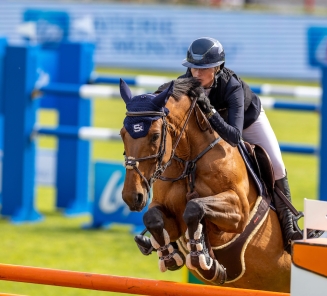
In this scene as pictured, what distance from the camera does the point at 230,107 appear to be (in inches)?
186

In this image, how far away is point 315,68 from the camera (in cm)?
2169

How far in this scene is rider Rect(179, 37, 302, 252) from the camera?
182 inches

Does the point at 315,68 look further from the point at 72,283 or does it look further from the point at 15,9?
the point at 72,283

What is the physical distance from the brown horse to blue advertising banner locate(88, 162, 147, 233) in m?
4.37

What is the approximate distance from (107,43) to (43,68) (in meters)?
11.7

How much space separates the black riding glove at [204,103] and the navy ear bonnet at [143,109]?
0.29 m

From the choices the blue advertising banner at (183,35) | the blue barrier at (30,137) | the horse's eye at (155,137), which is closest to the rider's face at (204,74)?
the horse's eye at (155,137)

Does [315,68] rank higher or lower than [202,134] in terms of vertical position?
lower

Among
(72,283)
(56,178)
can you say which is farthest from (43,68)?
(72,283)

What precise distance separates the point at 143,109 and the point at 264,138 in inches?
47.8

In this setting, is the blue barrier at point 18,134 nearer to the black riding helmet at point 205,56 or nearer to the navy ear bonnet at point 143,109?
the black riding helmet at point 205,56

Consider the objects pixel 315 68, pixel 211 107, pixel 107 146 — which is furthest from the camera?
pixel 315 68

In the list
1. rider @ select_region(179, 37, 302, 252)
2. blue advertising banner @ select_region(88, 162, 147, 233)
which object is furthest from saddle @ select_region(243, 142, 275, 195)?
blue advertising banner @ select_region(88, 162, 147, 233)

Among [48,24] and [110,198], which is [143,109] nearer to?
[110,198]
